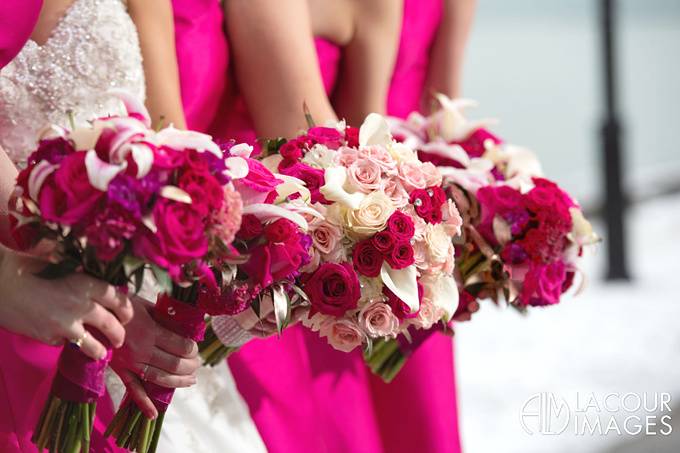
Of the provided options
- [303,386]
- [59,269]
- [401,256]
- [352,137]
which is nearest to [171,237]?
[59,269]

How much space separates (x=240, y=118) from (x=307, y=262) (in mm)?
915

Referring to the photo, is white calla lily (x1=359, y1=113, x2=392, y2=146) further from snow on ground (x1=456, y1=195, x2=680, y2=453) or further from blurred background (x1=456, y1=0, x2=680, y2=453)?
snow on ground (x1=456, y1=195, x2=680, y2=453)

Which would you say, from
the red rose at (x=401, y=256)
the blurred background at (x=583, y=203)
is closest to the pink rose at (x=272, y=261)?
the red rose at (x=401, y=256)

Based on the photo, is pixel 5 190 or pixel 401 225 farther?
pixel 401 225

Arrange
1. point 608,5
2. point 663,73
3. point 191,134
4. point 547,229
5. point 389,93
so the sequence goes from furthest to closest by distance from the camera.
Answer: point 663,73
point 608,5
point 389,93
point 547,229
point 191,134

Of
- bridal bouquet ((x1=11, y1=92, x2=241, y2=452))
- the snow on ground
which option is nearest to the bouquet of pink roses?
bridal bouquet ((x1=11, y1=92, x2=241, y2=452))

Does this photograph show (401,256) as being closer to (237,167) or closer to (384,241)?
(384,241)

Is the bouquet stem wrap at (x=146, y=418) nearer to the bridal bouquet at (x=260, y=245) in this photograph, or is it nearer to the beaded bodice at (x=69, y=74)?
the bridal bouquet at (x=260, y=245)

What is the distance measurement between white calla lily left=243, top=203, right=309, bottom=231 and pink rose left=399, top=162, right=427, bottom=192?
315mm

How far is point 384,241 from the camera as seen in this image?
1.96 meters

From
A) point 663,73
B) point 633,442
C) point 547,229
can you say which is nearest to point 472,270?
point 547,229

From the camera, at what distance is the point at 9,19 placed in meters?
2.04

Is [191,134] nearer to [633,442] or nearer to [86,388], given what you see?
[86,388]

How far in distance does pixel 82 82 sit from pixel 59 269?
71 centimetres
